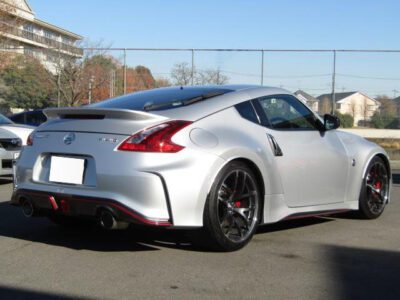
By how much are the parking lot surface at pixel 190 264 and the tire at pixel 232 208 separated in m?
0.13

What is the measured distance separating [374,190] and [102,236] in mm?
3030

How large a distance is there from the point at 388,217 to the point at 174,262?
324 centimetres

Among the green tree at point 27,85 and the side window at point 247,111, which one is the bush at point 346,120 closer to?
the green tree at point 27,85

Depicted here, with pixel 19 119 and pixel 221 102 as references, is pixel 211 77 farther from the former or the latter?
pixel 221 102

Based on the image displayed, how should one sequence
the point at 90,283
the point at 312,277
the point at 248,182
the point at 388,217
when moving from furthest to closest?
the point at 388,217, the point at 248,182, the point at 312,277, the point at 90,283

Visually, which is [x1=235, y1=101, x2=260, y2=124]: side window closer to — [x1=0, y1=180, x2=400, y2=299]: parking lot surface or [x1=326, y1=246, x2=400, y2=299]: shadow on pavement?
[x1=0, y1=180, x2=400, y2=299]: parking lot surface

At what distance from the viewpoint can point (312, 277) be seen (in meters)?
3.83

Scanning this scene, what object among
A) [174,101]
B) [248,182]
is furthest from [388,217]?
[174,101]

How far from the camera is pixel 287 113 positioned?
5195 millimetres

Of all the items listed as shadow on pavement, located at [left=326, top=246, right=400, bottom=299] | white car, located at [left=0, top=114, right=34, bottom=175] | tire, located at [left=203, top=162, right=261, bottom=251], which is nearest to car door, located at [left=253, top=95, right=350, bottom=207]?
tire, located at [left=203, top=162, right=261, bottom=251]

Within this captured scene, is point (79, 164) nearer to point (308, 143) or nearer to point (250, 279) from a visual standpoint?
point (250, 279)

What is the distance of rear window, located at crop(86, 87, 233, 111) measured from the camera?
454 centimetres

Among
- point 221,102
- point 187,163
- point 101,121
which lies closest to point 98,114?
point 101,121

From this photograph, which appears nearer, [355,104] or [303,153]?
[303,153]
